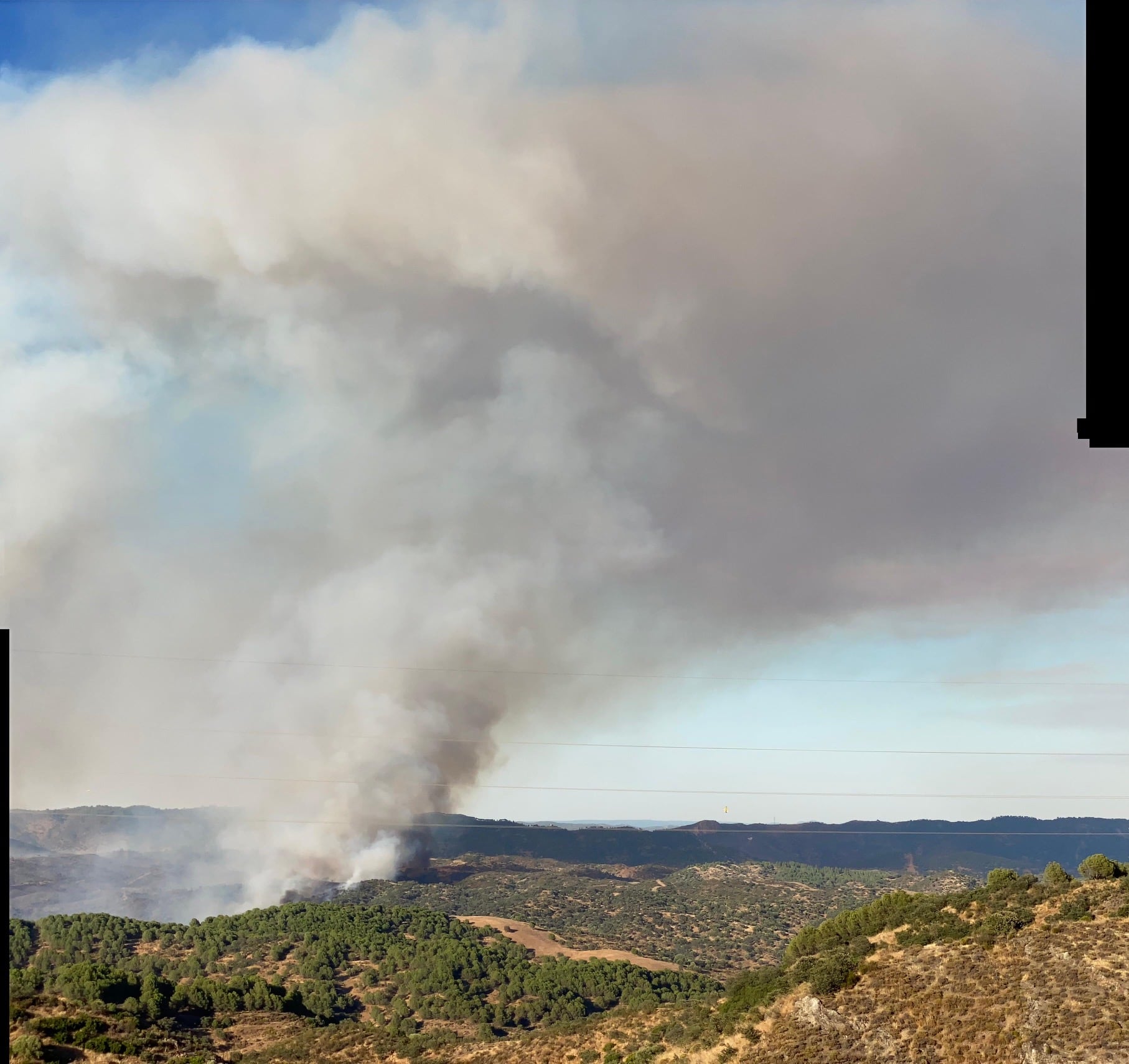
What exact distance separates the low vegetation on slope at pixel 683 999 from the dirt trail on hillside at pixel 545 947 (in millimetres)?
9923

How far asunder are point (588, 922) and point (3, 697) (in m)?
166

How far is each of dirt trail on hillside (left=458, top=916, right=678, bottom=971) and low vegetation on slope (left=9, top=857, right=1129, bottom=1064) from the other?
9923mm

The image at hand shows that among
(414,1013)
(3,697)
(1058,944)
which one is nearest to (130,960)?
(414,1013)

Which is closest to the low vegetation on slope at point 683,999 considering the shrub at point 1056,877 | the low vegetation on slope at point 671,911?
the shrub at point 1056,877

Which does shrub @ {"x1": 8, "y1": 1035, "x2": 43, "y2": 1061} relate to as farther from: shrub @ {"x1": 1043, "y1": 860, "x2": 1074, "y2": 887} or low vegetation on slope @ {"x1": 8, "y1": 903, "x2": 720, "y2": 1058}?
shrub @ {"x1": 1043, "y1": 860, "x2": 1074, "y2": 887}

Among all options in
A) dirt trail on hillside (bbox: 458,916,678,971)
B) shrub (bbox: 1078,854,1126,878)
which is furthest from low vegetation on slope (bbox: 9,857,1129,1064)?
dirt trail on hillside (bbox: 458,916,678,971)

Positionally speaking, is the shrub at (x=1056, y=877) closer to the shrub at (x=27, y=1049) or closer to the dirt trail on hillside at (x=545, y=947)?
the dirt trail on hillside at (x=545, y=947)

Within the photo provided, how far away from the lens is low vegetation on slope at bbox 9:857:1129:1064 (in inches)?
1953

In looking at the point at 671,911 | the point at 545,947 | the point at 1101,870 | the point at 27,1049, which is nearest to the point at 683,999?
the point at 1101,870

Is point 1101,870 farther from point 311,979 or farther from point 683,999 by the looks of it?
point 311,979

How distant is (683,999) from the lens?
87.5m

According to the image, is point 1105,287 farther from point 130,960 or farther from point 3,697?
point 130,960

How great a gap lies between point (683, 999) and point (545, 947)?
43469 mm

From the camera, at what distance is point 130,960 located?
106812mm
